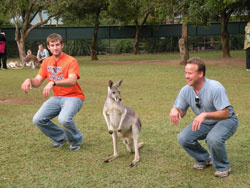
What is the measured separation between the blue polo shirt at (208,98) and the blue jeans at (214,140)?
4.2 inches

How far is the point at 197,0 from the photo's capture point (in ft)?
50.3

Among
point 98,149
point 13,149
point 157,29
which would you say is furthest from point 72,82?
point 157,29

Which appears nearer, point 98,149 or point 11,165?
point 11,165

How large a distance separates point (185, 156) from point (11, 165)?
234 cm

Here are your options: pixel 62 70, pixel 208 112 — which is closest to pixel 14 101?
pixel 62 70

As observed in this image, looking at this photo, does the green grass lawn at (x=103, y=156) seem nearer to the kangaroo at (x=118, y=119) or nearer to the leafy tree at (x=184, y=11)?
the kangaroo at (x=118, y=119)

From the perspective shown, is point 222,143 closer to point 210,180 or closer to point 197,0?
point 210,180

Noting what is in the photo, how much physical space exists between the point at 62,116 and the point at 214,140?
216 centimetres

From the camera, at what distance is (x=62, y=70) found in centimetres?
539

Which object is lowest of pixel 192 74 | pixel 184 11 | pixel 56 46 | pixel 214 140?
pixel 214 140

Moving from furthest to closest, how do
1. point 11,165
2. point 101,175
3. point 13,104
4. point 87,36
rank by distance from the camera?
1. point 87,36
2. point 13,104
3. point 11,165
4. point 101,175

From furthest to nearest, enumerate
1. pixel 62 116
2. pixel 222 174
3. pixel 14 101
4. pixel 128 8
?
pixel 128 8
pixel 14 101
pixel 62 116
pixel 222 174

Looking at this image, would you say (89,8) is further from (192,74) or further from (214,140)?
(214,140)

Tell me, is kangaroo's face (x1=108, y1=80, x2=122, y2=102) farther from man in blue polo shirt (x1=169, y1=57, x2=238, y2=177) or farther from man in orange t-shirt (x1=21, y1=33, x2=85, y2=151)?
man in blue polo shirt (x1=169, y1=57, x2=238, y2=177)
